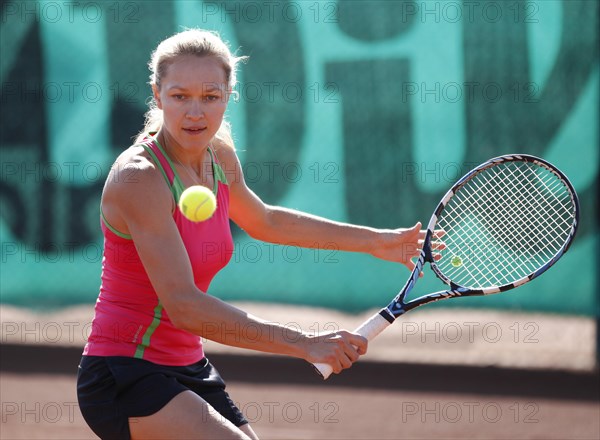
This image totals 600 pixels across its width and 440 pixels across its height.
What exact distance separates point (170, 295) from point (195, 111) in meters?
0.49

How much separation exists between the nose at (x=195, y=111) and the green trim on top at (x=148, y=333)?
49cm

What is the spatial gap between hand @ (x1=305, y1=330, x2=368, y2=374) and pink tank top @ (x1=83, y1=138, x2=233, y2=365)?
0.38 m

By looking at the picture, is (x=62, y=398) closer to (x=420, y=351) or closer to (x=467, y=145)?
(x=420, y=351)

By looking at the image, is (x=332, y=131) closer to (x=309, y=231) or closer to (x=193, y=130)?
(x=309, y=231)

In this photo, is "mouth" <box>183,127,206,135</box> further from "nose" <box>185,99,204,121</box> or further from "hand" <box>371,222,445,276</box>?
"hand" <box>371,222,445,276</box>

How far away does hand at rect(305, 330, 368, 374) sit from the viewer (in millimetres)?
2252

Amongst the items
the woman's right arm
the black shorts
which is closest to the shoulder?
the woman's right arm

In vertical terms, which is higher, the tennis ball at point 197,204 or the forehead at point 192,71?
the forehead at point 192,71

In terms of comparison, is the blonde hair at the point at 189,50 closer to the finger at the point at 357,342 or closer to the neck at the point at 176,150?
the neck at the point at 176,150

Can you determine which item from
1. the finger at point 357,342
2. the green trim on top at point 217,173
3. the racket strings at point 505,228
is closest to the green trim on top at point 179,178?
the green trim on top at point 217,173

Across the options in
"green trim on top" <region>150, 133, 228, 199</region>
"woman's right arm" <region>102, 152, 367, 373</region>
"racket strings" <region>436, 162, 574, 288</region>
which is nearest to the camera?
"woman's right arm" <region>102, 152, 367, 373</region>

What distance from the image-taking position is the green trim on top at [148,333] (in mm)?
2373

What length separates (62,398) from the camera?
14.8ft

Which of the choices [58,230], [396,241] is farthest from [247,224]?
[58,230]
